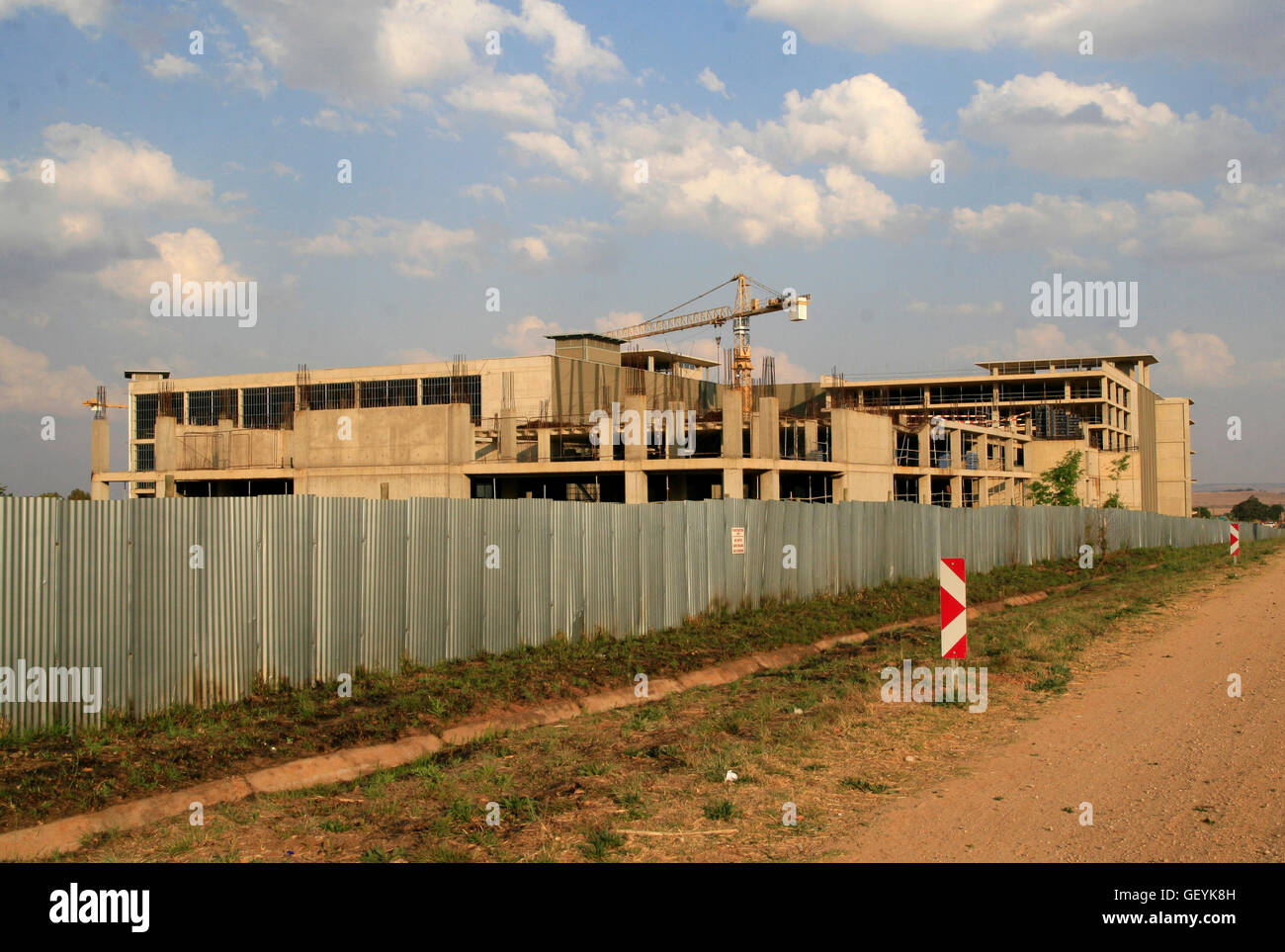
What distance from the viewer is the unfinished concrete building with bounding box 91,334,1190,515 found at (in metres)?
45.5

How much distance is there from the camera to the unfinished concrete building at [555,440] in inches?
1793

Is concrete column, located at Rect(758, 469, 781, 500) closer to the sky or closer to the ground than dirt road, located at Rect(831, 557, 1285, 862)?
closer to the sky

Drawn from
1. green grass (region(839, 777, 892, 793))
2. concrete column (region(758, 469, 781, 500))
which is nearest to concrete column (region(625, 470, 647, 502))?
concrete column (region(758, 469, 781, 500))

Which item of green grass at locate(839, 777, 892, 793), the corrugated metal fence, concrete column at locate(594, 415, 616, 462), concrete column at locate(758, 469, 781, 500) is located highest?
concrete column at locate(594, 415, 616, 462)

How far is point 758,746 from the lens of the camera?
9031mm

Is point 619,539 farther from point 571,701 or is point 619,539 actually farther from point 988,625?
point 988,625

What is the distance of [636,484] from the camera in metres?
45.1

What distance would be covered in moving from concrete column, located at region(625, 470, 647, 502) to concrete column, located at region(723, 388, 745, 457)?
3629 millimetres

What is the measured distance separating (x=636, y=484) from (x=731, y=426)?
4938 mm

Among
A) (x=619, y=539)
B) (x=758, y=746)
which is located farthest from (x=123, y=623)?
(x=619, y=539)

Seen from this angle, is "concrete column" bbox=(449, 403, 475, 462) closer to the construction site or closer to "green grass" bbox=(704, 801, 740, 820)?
the construction site

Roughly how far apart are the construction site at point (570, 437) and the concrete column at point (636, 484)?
0.29 feet
